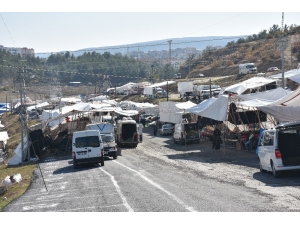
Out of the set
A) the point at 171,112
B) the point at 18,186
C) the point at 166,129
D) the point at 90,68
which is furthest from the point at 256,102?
the point at 90,68

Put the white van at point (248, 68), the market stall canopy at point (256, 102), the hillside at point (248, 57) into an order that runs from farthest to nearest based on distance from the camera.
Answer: the hillside at point (248, 57) < the white van at point (248, 68) < the market stall canopy at point (256, 102)

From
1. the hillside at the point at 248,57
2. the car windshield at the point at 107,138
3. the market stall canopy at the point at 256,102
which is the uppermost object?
the hillside at the point at 248,57

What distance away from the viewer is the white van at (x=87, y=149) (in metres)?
29.7

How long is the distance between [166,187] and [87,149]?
40.4 ft

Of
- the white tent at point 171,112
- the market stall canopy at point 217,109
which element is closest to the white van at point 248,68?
the white tent at point 171,112

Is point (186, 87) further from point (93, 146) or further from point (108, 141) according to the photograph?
point (93, 146)

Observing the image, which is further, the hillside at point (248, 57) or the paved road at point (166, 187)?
the hillside at point (248, 57)

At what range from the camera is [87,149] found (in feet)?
97.8

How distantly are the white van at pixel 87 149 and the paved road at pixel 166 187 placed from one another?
561mm

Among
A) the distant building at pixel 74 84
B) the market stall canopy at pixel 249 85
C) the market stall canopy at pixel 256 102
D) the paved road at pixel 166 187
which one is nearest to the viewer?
the paved road at pixel 166 187

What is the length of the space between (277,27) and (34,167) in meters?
106

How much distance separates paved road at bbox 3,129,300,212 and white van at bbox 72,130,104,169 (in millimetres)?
561

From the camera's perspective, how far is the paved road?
14.1 meters

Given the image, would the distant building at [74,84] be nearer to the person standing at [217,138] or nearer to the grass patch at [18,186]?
the grass patch at [18,186]
